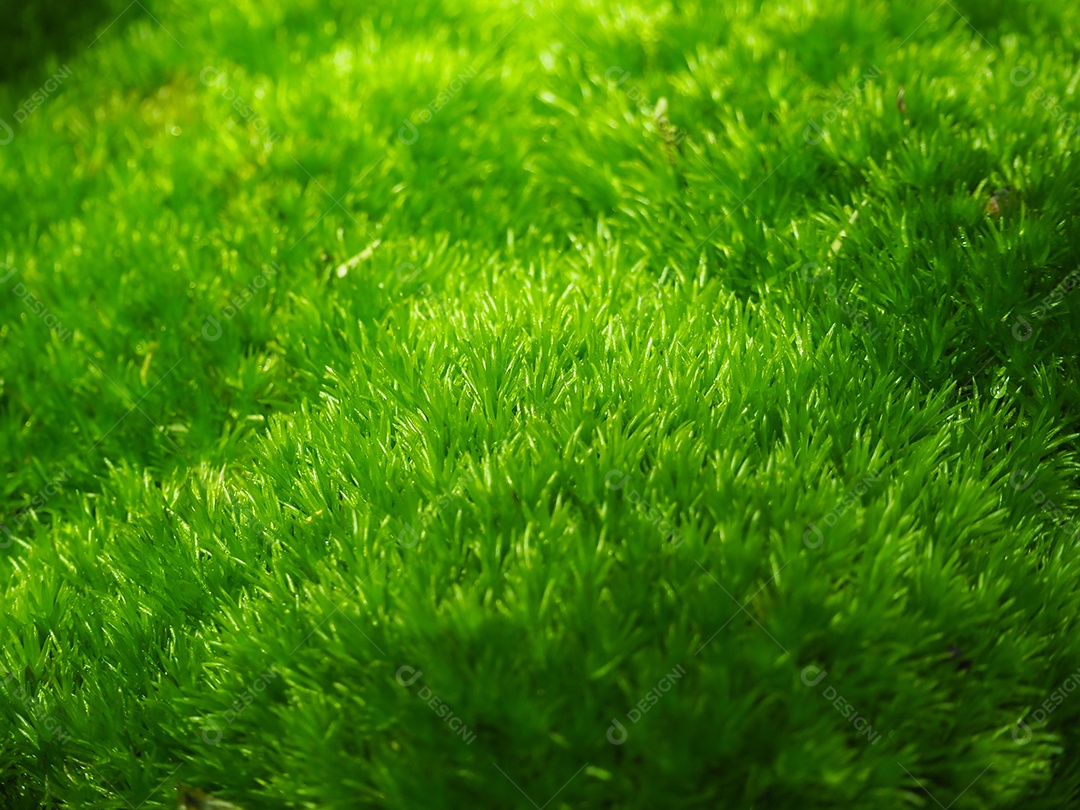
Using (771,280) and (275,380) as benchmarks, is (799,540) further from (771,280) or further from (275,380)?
(275,380)

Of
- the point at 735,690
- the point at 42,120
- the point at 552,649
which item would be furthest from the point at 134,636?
the point at 42,120

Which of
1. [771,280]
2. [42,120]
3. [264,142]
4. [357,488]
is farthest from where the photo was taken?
[42,120]

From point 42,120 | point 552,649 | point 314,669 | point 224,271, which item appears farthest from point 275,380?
point 42,120

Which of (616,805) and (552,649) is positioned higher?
(552,649)

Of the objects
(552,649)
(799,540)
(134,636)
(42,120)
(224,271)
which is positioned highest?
(42,120)

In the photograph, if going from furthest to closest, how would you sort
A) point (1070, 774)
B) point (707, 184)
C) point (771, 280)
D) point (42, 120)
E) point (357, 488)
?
point (42, 120), point (707, 184), point (771, 280), point (357, 488), point (1070, 774)

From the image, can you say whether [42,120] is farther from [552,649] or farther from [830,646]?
[830,646]

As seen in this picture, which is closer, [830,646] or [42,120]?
[830,646]
